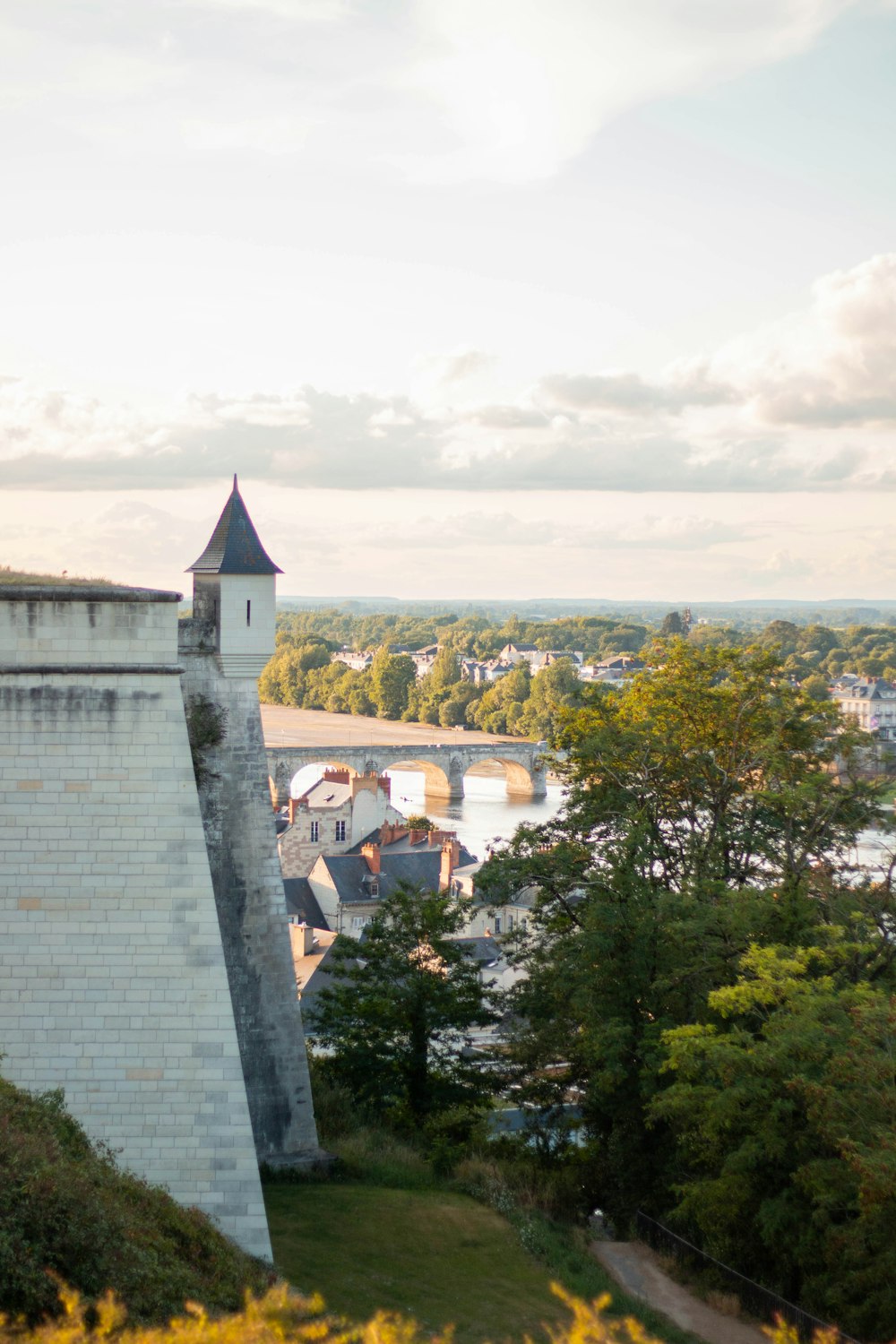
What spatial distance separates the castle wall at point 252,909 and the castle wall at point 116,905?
8.20ft

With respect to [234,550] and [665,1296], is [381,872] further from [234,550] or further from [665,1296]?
[665,1296]

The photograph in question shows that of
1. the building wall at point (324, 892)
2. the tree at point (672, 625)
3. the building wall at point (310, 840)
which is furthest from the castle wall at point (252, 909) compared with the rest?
the tree at point (672, 625)

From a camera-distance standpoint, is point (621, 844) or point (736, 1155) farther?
point (621, 844)

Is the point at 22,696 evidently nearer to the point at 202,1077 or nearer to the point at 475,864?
the point at 202,1077

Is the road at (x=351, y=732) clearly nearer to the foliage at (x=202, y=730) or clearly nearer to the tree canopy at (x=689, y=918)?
the tree canopy at (x=689, y=918)

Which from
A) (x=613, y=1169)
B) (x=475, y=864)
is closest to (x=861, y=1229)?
(x=613, y=1169)

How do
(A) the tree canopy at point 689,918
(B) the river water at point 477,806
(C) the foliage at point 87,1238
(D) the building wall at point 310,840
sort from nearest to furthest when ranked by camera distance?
(C) the foliage at point 87,1238, (A) the tree canopy at point 689,918, (D) the building wall at point 310,840, (B) the river water at point 477,806

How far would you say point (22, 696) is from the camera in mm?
10781

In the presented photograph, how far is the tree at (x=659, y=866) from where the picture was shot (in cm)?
1355

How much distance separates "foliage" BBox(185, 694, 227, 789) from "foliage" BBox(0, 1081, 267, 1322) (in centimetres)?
502

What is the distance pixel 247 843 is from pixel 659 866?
24.7 ft

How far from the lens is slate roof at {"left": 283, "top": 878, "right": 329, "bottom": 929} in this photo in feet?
113

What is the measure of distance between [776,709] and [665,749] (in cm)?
174

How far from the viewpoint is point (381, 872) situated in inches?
1460
